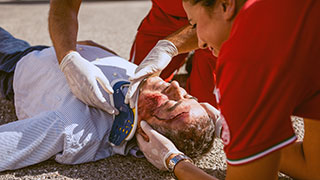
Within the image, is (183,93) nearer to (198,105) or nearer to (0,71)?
(198,105)

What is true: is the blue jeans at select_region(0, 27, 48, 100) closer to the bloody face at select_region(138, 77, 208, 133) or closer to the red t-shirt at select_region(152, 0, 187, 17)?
the red t-shirt at select_region(152, 0, 187, 17)

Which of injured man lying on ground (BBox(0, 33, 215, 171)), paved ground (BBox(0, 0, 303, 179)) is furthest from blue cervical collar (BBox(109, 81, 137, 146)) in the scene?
paved ground (BBox(0, 0, 303, 179))

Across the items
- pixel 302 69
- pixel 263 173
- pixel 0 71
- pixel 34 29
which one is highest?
pixel 302 69

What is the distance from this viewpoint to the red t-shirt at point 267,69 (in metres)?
1.07

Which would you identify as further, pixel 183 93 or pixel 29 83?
pixel 29 83

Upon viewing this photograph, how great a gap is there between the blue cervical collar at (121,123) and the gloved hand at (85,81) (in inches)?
1.6

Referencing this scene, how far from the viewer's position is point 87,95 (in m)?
1.86

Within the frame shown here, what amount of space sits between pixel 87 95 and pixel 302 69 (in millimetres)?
1098

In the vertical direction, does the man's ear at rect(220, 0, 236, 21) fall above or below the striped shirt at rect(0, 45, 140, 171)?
above

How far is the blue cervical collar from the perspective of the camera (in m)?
1.82

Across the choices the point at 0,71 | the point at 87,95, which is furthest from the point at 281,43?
the point at 0,71

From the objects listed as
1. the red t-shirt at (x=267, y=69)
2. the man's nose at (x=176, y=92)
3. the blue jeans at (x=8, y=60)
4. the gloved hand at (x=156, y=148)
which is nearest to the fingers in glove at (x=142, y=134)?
the gloved hand at (x=156, y=148)

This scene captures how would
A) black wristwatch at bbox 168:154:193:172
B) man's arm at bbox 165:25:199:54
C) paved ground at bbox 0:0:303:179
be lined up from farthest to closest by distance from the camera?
man's arm at bbox 165:25:199:54, paved ground at bbox 0:0:303:179, black wristwatch at bbox 168:154:193:172

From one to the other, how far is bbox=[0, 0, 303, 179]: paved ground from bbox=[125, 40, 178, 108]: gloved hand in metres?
0.33
